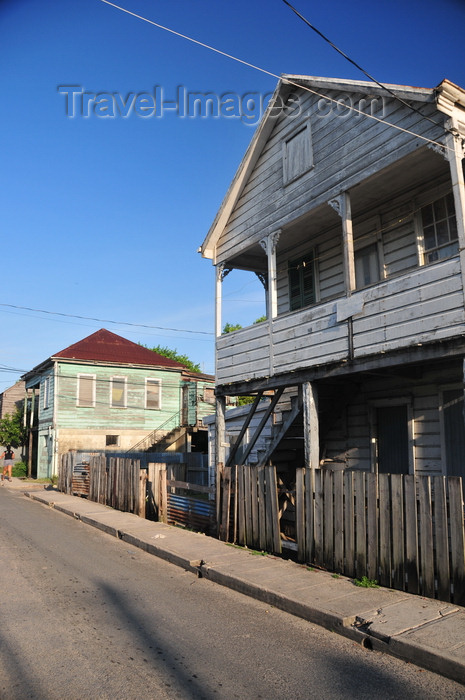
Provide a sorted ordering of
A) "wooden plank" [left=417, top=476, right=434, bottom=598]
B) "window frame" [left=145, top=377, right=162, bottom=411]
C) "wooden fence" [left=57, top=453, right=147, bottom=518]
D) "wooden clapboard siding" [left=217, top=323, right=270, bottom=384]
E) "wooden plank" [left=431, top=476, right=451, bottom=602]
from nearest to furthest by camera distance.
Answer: "wooden plank" [left=431, top=476, right=451, bottom=602] < "wooden plank" [left=417, top=476, right=434, bottom=598] < "wooden clapboard siding" [left=217, top=323, right=270, bottom=384] < "wooden fence" [left=57, top=453, right=147, bottom=518] < "window frame" [left=145, top=377, right=162, bottom=411]

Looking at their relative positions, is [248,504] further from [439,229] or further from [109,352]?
[109,352]

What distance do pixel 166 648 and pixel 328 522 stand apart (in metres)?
3.49

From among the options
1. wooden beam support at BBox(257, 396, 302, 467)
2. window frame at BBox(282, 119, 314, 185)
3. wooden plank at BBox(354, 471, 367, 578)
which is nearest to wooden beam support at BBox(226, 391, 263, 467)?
wooden beam support at BBox(257, 396, 302, 467)

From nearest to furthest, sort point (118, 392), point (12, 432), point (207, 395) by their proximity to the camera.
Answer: point (118, 392) → point (207, 395) → point (12, 432)

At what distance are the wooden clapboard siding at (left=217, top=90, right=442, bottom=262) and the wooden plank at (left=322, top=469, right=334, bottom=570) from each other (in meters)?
5.12

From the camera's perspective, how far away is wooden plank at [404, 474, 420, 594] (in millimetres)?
6410

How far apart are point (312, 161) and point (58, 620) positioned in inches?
348

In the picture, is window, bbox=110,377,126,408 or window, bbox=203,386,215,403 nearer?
window, bbox=110,377,126,408

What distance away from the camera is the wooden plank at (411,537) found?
21.0 feet

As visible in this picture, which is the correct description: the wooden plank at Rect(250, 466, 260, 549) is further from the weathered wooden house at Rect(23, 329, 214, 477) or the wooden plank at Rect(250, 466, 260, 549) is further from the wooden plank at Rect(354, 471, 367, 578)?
the weathered wooden house at Rect(23, 329, 214, 477)

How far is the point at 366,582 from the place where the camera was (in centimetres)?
682

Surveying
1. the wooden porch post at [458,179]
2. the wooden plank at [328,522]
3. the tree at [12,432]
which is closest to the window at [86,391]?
the tree at [12,432]

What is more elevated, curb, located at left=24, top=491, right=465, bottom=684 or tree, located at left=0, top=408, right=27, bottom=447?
tree, located at left=0, top=408, right=27, bottom=447

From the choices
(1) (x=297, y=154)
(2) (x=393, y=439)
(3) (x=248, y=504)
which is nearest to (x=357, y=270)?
(1) (x=297, y=154)
